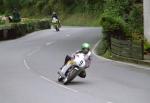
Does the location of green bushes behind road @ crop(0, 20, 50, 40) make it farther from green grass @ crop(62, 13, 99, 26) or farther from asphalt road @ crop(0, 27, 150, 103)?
green grass @ crop(62, 13, 99, 26)

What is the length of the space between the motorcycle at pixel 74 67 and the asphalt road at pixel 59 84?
0.31 m

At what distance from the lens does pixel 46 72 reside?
24.7m

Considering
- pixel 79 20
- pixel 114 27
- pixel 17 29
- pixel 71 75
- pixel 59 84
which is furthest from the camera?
pixel 79 20

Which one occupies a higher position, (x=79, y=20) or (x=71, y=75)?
(x=71, y=75)

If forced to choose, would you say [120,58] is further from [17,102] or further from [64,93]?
[17,102]

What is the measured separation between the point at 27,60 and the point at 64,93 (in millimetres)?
12492

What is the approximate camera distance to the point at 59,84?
20.5m

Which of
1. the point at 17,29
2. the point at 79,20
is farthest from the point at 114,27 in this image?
the point at 79,20

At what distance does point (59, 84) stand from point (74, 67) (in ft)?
2.90

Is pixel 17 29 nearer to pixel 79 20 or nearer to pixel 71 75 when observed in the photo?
pixel 71 75

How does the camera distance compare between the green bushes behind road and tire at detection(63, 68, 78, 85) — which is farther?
the green bushes behind road

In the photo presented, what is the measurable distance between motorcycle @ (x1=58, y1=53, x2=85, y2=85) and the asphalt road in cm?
31

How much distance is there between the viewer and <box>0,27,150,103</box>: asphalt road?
56.0ft

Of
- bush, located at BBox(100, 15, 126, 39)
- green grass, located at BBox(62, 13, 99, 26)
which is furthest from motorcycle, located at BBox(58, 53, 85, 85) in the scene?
green grass, located at BBox(62, 13, 99, 26)
